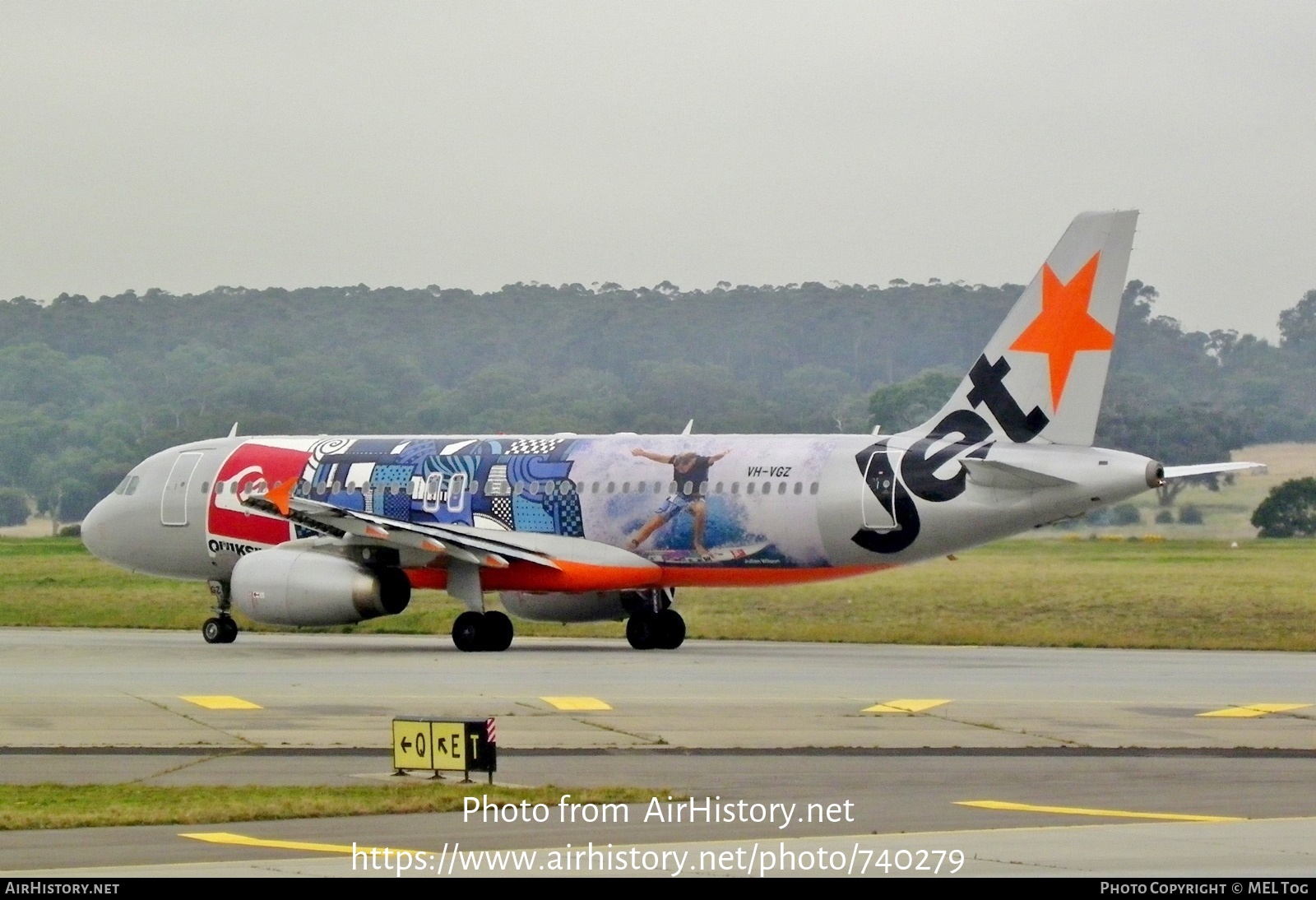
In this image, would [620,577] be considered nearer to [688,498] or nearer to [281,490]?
[688,498]

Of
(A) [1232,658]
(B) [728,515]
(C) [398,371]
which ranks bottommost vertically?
(A) [1232,658]

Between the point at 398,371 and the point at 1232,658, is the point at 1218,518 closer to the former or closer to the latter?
the point at 398,371

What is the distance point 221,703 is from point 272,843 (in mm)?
11878

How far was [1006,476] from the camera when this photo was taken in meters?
35.1

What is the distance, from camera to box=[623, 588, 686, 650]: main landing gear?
128 ft

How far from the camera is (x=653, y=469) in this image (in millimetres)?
38531

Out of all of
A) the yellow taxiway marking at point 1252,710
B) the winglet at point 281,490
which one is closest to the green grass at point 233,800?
the yellow taxiway marking at point 1252,710

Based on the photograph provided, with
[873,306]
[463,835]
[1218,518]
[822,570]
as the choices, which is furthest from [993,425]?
[873,306]

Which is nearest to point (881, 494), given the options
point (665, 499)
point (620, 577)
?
point (665, 499)

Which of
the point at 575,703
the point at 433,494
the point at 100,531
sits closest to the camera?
the point at 575,703

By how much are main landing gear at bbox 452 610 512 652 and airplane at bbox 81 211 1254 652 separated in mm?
37

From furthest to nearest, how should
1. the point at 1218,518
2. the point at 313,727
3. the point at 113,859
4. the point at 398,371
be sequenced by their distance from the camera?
the point at 398,371 → the point at 1218,518 → the point at 313,727 → the point at 113,859
